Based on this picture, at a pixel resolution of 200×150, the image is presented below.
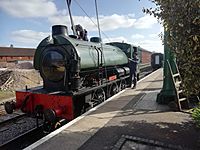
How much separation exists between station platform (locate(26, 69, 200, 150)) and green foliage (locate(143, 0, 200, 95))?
3.81 feet

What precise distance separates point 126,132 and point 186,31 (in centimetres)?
254

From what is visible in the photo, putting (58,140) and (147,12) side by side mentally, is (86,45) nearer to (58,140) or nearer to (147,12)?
(147,12)

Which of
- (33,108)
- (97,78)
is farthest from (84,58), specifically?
(33,108)

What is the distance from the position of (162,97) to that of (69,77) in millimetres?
3431

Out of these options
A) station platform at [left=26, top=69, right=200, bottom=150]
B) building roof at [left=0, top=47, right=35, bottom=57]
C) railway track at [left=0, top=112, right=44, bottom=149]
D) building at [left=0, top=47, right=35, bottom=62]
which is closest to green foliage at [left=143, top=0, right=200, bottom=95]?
station platform at [left=26, top=69, right=200, bottom=150]

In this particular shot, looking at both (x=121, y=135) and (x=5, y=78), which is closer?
(x=121, y=135)

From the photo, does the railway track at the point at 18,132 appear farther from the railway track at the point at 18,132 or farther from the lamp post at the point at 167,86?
the lamp post at the point at 167,86

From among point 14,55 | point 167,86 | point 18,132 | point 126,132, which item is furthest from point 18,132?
point 14,55

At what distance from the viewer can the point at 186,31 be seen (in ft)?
11.5

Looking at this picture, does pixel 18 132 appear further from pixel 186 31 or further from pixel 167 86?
pixel 186 31

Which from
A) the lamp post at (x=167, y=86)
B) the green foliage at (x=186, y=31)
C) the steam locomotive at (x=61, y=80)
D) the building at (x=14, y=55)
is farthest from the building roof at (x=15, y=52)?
the green foliage at (x=186, y=31)

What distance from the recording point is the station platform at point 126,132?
3.93 metres

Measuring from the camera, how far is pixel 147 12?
4211 millimetres

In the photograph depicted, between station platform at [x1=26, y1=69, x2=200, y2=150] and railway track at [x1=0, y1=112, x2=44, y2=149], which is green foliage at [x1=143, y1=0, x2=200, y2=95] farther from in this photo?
railway track at [x1=0, y1=112, x2=44, y2=149]
